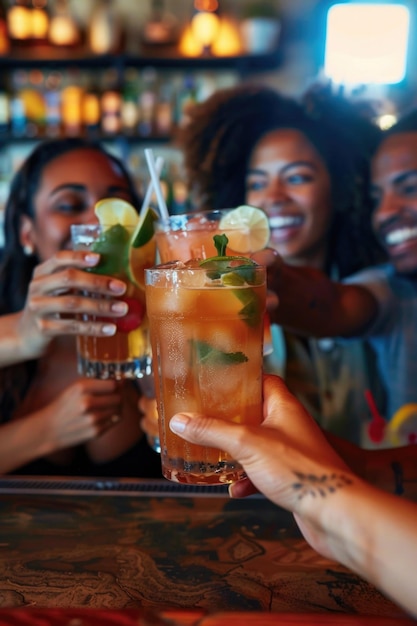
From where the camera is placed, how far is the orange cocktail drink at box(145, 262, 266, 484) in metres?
0.85

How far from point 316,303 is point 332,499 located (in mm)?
1185

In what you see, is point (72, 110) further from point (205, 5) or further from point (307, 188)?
point (307, 188)

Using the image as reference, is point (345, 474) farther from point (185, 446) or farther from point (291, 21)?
point (291, 21)

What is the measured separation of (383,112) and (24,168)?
1.50m

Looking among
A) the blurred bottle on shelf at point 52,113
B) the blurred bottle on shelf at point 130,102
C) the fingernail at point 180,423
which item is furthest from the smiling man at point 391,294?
the blurred bottle on shelf at point 52,113

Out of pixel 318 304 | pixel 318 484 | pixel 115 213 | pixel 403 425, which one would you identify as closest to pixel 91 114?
pixel 318 304

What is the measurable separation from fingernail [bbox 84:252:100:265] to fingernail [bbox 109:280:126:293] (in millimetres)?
53

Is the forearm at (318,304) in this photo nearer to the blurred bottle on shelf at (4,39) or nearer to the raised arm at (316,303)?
the raised arm at (316,303)

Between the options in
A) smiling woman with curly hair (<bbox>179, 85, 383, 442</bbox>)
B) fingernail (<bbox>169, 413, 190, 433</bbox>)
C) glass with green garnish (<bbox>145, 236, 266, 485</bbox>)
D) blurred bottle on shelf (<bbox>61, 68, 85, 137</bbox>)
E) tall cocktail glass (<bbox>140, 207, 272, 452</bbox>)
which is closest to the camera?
fingernail (<bbox>169, 413, 190, 433</bbox>)

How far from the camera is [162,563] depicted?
37.7 inches

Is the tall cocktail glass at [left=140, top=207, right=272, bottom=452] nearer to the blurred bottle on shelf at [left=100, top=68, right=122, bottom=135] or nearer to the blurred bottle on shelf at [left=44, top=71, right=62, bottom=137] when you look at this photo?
the blurred bottle on shelf at [left=100, top=68, right=122, bottom=135]

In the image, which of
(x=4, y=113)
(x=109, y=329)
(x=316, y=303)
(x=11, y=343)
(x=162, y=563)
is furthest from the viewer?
(x=4, y=113)

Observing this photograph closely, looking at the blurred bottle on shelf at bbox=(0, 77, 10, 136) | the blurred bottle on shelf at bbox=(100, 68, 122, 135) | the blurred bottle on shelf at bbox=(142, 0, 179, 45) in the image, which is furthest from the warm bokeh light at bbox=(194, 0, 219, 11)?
the blurred bottle on shelf at bbox=(0, 77, 10, 136)

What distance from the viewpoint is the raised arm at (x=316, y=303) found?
1.59 meters
